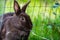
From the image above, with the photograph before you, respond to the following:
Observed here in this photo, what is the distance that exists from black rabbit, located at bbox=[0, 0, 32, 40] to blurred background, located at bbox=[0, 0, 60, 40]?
11.4 inches

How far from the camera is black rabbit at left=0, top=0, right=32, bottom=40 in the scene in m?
5.93

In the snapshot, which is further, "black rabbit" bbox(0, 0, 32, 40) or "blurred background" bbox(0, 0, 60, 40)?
"blurred background" bbox(0, 0, 60, 40)

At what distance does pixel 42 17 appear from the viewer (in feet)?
24.0

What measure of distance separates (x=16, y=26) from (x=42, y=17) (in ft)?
4.65

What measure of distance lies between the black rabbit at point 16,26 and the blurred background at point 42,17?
0.95 ft

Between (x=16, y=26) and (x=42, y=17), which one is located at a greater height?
(x=16, y=26)

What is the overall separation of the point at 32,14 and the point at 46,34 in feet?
2.07

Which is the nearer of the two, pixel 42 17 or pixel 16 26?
Result: pixel 16 26

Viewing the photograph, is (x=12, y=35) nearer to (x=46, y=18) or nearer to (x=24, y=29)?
(x=24, y=29)

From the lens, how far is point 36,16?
7.31 m

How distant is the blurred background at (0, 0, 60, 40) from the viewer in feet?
21.7

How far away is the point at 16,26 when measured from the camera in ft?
19.7

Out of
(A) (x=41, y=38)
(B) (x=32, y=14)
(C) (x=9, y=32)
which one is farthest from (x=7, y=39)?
(B) (x=32, y=14)

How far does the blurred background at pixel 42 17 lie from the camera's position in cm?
661
